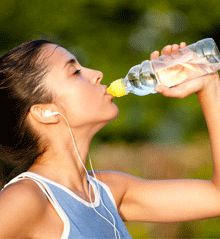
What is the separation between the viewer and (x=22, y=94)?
1718 mm

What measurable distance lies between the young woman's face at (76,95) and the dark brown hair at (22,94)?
2.0 inches

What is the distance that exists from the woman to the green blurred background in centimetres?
313

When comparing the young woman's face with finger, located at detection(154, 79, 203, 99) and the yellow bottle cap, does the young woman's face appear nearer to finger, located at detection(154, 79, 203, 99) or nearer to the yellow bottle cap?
the yellow bottle cap

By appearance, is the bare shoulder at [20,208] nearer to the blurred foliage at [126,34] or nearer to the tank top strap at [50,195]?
the tank top strap at [50,195]

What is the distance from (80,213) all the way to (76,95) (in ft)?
1.87

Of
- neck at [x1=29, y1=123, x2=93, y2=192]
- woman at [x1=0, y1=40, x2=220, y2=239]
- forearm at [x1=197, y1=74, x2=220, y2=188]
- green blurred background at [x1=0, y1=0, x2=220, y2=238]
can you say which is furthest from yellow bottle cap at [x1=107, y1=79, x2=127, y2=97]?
green blurred background at [x1=0, y1=0, x2=220, y2=238]

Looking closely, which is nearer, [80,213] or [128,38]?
[80,213]

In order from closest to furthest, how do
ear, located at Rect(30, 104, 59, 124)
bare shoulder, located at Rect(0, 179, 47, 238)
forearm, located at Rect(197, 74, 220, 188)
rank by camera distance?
bare shoulder, located at Rect(0, 179, 47, 238) < ear, located at Rect(30, 104, 59, 124) < forearm, located at Rect(197, 74, 220, 188)

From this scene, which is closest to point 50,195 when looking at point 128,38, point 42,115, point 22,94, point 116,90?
point 42,115

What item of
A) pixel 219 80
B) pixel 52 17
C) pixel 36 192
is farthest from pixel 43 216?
pixel 52 17

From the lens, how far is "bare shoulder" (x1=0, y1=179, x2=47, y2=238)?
1.26 meters

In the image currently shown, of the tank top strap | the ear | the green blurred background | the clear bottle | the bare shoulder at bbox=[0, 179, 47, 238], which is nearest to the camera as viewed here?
the bare shoulder at bbox=[0, 179, 47, 238]

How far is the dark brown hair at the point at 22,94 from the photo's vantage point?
172cm

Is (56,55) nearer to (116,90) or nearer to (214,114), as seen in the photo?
(116,90)
